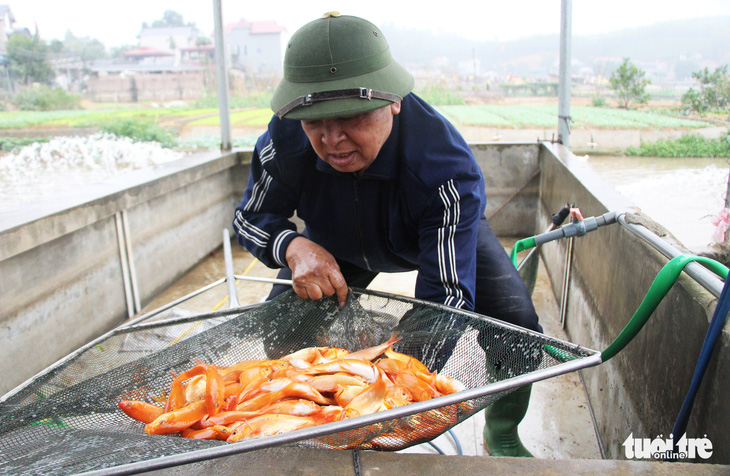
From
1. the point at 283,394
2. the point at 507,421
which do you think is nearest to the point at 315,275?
the point at 283,394

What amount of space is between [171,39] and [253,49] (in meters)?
8.25

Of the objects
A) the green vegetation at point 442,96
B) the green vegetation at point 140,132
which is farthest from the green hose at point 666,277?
the green vegetation at point 442,96

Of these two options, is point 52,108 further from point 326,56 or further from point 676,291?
point 676,291

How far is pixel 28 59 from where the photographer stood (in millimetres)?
5871

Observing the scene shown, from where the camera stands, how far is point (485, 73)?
10.6m

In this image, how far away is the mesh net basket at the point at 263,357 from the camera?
1.28 metres

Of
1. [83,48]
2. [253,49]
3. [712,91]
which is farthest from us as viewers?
[253,49]

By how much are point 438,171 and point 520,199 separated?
4932mm

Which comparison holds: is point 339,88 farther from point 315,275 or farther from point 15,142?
point 15,142

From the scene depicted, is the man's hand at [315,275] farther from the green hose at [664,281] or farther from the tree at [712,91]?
the tree at [712,91]

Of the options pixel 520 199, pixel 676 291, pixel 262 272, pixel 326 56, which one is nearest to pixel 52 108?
pixel 262 272

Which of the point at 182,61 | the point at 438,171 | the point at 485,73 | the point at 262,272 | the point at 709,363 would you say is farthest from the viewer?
the point at 182,61

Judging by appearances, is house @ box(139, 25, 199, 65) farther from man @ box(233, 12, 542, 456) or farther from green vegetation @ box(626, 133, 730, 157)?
man @ box(233, 12, 542, 456)

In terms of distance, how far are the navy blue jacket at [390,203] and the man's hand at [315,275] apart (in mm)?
149
